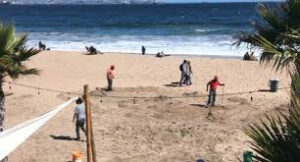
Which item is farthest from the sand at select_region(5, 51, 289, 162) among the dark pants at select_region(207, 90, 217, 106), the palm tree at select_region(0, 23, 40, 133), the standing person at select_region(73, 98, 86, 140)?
the palm tree at select_region(0, 23, 40, 133)

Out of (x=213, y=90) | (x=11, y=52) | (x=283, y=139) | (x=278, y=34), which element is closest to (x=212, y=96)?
(x=213, y=90)

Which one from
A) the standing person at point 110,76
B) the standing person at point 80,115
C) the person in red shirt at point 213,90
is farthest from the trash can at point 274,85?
the standing person at point 80,115

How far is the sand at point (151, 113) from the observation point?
45.2 ft

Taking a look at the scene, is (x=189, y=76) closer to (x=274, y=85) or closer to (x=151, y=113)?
(x=274, y=85)

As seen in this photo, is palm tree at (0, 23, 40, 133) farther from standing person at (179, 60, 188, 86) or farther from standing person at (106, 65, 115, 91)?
standing person at (179, 60, 188, 86)

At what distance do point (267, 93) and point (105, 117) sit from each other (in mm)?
6661

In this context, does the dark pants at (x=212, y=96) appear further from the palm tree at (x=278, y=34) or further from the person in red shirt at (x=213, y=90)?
the palm tree at (x=278, y=34)

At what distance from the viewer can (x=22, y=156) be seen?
13.5 m

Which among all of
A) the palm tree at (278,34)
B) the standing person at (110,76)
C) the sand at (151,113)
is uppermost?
the palm tree at (278,34)

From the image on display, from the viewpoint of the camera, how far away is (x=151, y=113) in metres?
18.0

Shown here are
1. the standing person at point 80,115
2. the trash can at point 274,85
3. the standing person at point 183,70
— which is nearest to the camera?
the standing person at point 80,115

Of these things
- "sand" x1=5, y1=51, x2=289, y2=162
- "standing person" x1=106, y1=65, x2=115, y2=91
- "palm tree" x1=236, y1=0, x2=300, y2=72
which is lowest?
"sand" x1=5, y1=51, x2=289, y2=162

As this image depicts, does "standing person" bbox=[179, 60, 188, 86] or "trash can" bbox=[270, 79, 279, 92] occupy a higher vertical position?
"standing person" bbox=[179, 60, 188, 86]

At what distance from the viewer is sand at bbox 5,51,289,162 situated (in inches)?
542
